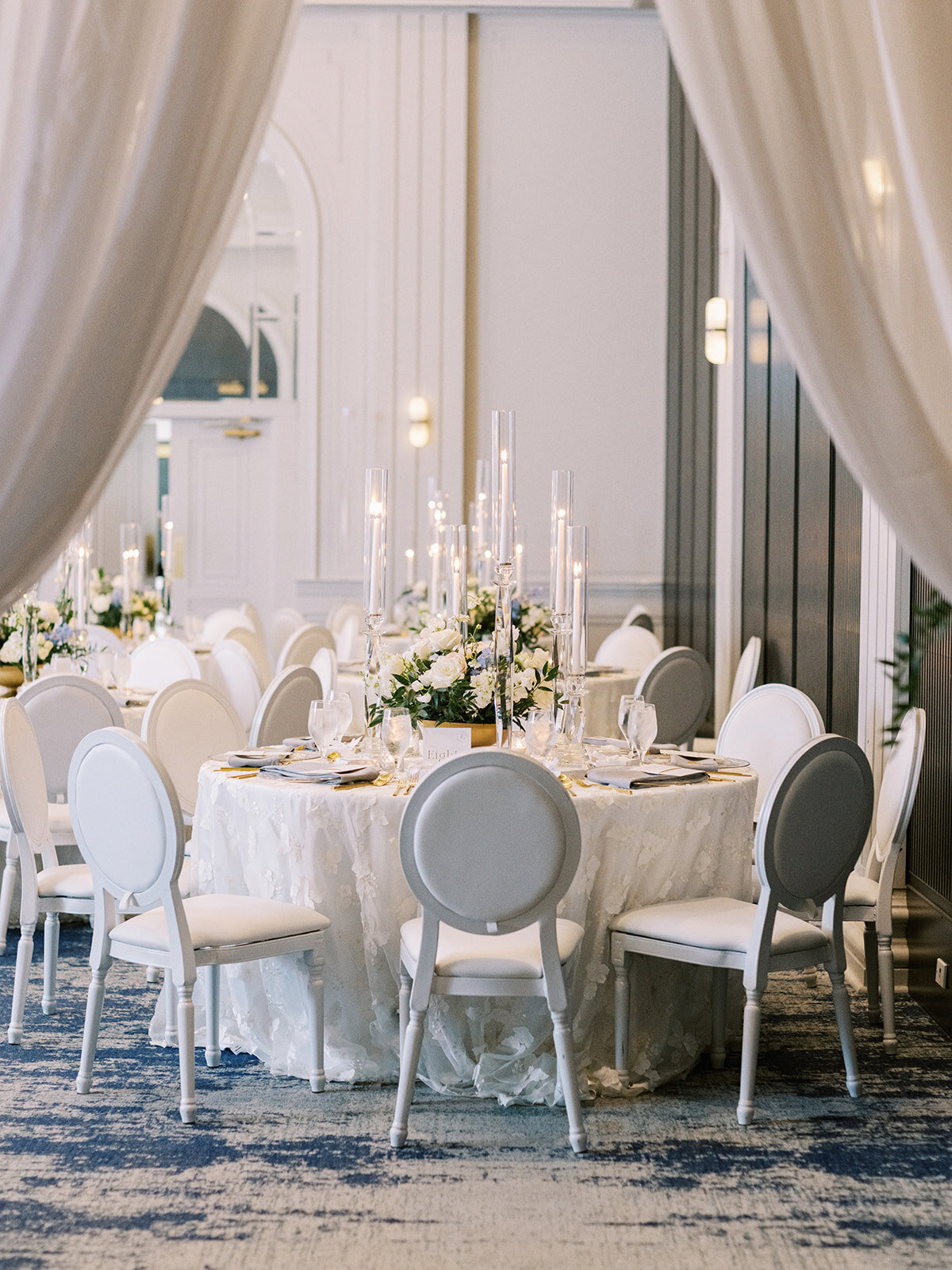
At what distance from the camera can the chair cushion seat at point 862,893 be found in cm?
398

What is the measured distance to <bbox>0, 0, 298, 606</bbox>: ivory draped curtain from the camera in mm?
2318

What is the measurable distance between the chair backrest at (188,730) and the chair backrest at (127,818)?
3.41 feet

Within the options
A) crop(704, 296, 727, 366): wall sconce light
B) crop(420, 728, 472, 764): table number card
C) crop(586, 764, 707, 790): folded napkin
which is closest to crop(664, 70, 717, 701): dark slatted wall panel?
crop(704, 296, 727, 366): wall sconce light

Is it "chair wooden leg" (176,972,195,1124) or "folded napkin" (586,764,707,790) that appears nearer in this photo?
"chair wooden leg" (176,972,195,1124)

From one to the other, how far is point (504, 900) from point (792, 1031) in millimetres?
1441

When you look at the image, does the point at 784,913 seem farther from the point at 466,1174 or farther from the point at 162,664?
the point at 162,664

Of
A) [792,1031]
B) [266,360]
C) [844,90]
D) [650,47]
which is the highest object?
[650,47]

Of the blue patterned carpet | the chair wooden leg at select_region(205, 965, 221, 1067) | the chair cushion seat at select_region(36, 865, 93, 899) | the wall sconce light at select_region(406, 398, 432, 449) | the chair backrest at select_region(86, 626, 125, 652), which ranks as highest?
the wall sconce light at select_region(406, 398, 432, 449)

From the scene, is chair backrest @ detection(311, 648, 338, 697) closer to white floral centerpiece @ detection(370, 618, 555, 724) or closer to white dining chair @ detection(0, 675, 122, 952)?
white dining chair @ detection(0, 675, 122, 952)

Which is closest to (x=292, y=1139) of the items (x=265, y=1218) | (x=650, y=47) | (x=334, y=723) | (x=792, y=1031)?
(x=265, y=1218)

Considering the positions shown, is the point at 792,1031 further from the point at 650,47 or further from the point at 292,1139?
the point at 650,47

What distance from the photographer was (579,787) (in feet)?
12.1

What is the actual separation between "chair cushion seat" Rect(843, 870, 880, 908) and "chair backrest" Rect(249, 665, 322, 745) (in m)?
2.12

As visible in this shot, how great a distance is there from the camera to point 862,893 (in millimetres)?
3992
